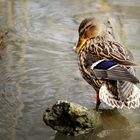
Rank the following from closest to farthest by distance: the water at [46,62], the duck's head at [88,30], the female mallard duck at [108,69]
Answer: the water at [46,62]
the female mallard duck at [108,69]
the duck's head at [88,30]

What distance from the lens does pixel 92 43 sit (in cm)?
552

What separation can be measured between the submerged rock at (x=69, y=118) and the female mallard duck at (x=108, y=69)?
1.35 feet

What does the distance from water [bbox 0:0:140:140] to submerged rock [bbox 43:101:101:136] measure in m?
0.07

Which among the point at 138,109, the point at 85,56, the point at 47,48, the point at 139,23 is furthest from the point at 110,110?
the point at 139,23

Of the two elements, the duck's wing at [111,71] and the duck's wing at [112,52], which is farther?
the duck's wing at [112,52]

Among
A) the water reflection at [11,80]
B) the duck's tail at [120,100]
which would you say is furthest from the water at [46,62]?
the duck's tail at [120,100]

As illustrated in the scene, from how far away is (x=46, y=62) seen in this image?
6.45 m

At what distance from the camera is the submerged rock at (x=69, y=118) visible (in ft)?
15.0

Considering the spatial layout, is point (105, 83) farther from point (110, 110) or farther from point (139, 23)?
point (139, 23)

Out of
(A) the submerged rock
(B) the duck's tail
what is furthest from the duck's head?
(A) the submerged rock

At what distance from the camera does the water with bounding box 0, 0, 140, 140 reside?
15.9ft

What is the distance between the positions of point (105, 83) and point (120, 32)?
2601 mm

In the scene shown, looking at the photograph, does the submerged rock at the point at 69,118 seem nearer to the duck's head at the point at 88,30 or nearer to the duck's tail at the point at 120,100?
the duck's tail at the point at 120,100

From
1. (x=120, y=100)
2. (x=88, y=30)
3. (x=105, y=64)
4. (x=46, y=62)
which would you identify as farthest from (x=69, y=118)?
(x=46, y=62)
